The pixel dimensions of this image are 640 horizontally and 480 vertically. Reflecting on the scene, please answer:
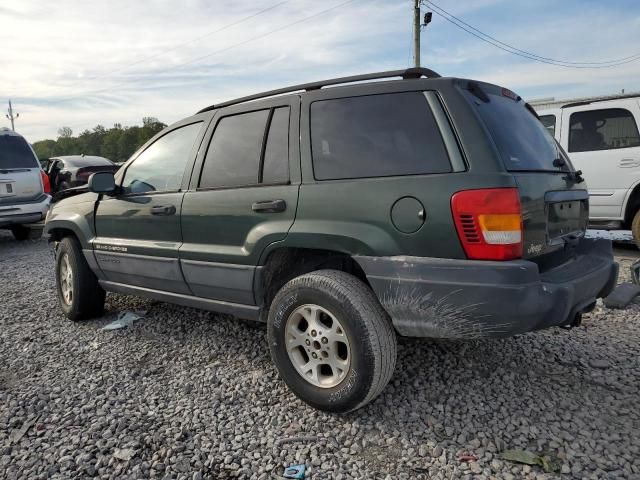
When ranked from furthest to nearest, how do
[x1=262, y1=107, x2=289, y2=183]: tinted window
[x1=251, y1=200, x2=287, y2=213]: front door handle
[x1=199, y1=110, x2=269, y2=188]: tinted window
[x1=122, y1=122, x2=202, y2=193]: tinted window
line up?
1. [x1=122, y1=122, x2=202, y2=193]: tinted window
2. [x1=199, y1=110, x2=269, y2=188]: tinted window
3. [x1=262, y1=107, x2=289, y2=183]: tinted window
4. [x1=251, y1=200, x2=287, y2=213]: front door handle

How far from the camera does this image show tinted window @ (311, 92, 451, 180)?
2379 millimetres

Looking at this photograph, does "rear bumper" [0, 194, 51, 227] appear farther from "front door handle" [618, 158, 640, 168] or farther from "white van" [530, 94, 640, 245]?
"front door handle" [618, 158, 640, 168]

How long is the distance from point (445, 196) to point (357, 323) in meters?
0.75

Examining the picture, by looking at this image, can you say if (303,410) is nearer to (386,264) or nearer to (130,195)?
(386,264)

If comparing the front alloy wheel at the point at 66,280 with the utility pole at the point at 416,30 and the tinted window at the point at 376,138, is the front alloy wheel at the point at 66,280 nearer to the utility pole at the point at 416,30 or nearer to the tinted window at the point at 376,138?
Result: the tinted window at the point at 376,138

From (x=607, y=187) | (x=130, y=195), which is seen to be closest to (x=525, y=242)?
(x=130, y=195)

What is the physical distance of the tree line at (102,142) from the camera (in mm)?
78125

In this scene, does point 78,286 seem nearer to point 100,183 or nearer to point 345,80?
point 100,183

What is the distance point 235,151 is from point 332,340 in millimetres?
1408

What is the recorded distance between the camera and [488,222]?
7.10 ft

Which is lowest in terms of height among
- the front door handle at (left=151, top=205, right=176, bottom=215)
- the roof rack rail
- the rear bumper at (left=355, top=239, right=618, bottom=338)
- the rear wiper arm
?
the rear bumper at (left=355, top=239, right=618, bottom=338)

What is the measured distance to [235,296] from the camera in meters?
3.06

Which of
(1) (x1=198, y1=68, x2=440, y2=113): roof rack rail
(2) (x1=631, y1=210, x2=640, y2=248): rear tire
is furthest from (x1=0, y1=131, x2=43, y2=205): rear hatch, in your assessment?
(2) (x1=631, y1=210, x2=640, y2=248): rear tire

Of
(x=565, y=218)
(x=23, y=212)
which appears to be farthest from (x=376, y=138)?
(x=23, y=212)
